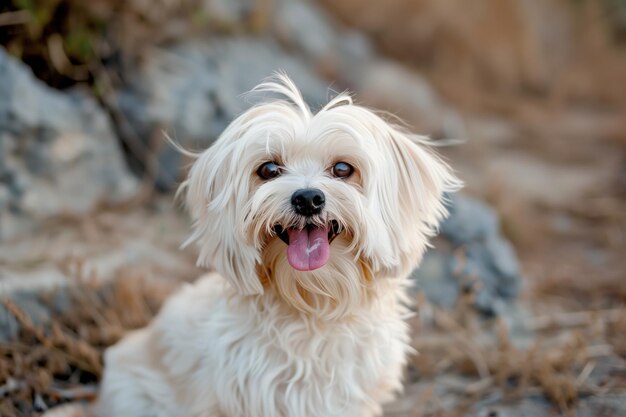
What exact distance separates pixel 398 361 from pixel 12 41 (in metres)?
3.48

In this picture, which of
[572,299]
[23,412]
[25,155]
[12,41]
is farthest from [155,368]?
[572,299]

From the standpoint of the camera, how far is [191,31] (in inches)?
229

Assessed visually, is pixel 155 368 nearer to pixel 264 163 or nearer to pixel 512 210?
pixel 264 163

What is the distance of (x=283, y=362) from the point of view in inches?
116

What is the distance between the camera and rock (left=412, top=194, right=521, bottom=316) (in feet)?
15.6

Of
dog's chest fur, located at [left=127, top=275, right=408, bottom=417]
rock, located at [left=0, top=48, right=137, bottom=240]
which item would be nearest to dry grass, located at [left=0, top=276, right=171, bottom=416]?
rock, located at [left=0, top=48, right=137, bottom=240]

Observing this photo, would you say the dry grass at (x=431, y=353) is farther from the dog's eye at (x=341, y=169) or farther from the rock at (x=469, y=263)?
the dog's eye at (x=341, y=169)

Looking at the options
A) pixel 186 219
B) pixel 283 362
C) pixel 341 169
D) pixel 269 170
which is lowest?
pixel 186 219

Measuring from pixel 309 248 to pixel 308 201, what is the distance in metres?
0.20

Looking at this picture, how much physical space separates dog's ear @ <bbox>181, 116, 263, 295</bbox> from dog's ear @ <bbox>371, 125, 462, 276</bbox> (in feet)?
1.62

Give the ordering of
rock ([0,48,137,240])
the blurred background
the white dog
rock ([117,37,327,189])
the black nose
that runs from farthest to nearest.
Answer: rock ([117,37,327,189]) < rock ([0,48,137,240]) < the blurred background < the white dog < the black nose

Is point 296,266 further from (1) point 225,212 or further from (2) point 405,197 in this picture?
(2) point 405,197

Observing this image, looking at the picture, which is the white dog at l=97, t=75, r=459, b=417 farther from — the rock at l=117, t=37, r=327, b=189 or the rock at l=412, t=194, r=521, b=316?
the rock at l=117, t=37, r=327, b=189

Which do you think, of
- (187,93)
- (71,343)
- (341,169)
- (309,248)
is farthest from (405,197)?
(187,93)
